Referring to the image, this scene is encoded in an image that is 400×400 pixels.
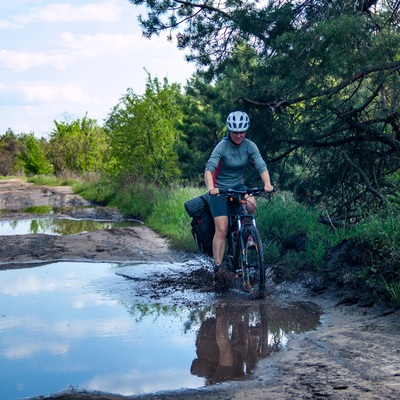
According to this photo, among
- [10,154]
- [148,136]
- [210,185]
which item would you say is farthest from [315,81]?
[10,154]

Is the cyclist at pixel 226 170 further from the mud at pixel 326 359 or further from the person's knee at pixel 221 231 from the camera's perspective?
the mud at pixel 326 359

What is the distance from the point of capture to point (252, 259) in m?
8.14

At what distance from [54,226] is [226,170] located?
10.6 m

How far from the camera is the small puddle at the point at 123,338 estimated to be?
5.05 m

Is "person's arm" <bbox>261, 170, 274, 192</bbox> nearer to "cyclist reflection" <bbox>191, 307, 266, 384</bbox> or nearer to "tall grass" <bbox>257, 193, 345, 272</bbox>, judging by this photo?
"tall grass" <bbox>257, 193, 345, 272</bbox>

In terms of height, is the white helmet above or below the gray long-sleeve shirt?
above

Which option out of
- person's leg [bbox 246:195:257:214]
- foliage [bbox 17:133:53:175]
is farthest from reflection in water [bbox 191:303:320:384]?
foliage [bbox 17:133:53:175]

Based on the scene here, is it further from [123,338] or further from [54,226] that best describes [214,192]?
[54,226]

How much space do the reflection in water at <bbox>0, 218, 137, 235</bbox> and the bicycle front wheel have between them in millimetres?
8702

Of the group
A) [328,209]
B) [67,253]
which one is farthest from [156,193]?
[328,209]

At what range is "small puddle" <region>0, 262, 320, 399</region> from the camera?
16.6 ft

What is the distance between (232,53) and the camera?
11062 millimetres

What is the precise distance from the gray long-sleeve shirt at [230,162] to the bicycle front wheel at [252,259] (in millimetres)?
695

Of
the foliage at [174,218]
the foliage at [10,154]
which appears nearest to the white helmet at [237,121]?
the foliage at [174,218]
